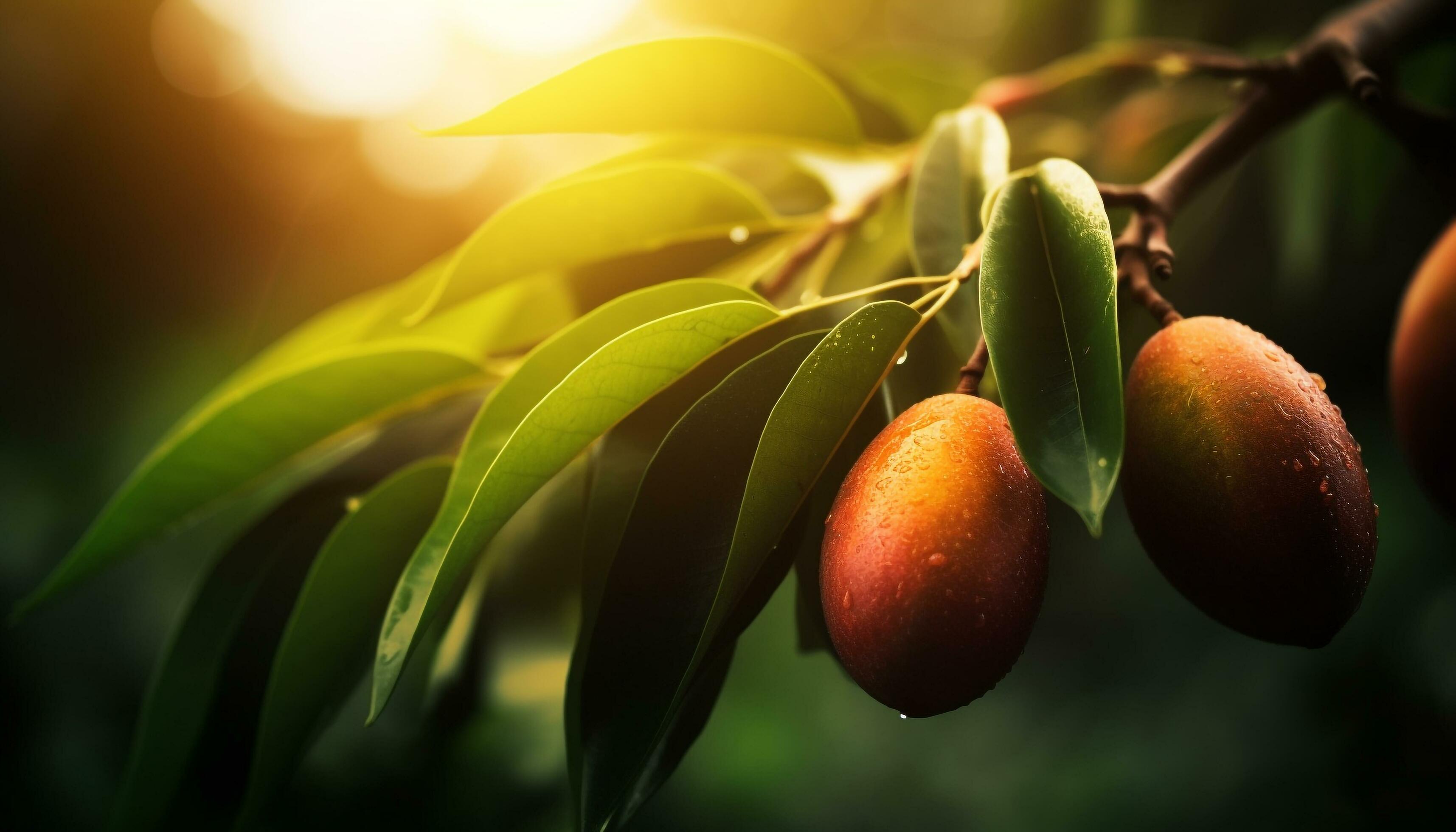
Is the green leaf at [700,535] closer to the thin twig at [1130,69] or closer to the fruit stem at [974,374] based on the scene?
the fruit stem at [974,374]

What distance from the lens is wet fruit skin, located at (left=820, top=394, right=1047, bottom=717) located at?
0.28 meters

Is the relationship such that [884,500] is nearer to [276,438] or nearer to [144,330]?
[276,438]

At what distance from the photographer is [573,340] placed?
16.4 inches

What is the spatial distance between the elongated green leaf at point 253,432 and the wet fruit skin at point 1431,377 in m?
0.57

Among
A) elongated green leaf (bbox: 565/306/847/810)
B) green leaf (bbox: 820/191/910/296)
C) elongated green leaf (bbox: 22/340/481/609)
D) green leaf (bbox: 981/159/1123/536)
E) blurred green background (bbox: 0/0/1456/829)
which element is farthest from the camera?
blurred green background (bbox: 0/0/1456/829)

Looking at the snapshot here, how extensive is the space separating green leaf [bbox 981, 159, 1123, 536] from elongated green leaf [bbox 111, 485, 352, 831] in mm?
410

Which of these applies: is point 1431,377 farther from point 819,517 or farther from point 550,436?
point 550,436

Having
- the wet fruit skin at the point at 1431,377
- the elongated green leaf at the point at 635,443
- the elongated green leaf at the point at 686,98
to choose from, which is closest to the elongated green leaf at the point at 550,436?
the elongated green leaf at the point at 635,443

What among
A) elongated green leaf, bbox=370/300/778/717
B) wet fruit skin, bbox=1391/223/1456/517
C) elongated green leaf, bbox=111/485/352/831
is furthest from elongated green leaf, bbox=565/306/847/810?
wet fruit skin, bbox=1391/223/1456/517

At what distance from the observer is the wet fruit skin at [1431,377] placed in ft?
1.73

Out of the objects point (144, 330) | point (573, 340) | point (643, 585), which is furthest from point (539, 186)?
point (144, 330)

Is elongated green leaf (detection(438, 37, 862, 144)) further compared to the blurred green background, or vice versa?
the blurred green background

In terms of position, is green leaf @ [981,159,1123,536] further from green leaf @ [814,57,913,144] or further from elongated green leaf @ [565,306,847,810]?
green leaf @ [814,57,913,144]

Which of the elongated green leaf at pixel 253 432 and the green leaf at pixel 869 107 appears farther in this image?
the green leaf at pixel 869 107
